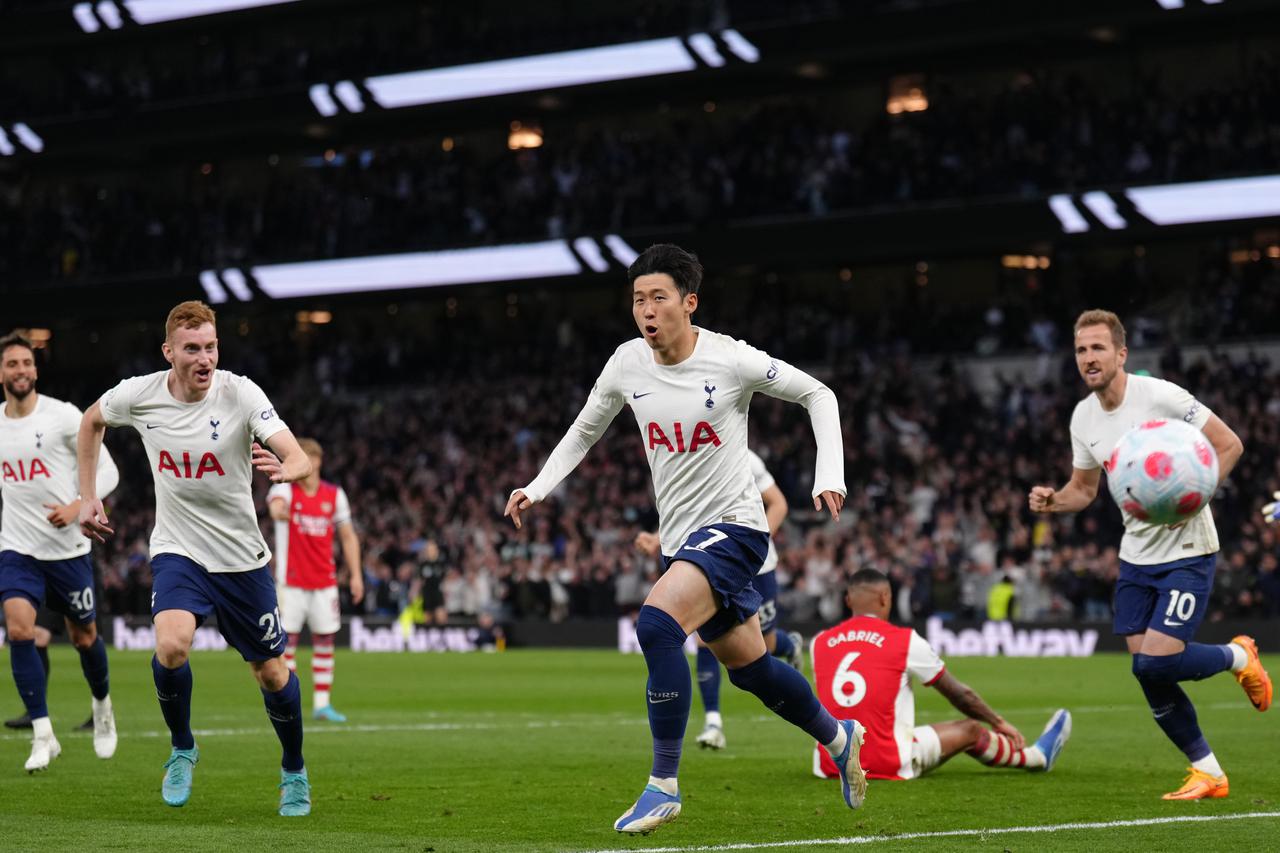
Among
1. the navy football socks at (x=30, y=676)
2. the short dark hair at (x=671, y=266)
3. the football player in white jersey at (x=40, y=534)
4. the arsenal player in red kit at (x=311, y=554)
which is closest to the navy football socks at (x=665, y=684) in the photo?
the short dark hair at (x=671, y=266)

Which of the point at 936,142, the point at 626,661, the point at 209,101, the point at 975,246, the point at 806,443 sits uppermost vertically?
the point at 209,101

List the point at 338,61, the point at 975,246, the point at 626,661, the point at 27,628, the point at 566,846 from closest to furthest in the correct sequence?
the point at 566,846
the point at 27,628
the point at 626,661
the point at 975,246
the point at 338,61

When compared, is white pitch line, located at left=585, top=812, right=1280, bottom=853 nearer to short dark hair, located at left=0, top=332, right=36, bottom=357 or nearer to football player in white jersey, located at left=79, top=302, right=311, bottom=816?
football player in white jersey, located at left=79, top=302, right=311, bottom=816

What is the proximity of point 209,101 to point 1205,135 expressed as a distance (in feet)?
88.0

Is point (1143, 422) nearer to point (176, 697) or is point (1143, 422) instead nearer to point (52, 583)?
point (176, 697)

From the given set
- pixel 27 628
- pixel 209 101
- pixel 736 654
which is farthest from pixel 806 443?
pixel 736 654

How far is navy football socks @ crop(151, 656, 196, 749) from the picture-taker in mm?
9844

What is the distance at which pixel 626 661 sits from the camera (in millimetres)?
30672

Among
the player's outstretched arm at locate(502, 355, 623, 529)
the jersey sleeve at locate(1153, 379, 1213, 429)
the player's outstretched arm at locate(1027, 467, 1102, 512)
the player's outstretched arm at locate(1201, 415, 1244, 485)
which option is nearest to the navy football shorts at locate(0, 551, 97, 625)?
the player's outstretched arm at locate(502, 355, 623, 529)

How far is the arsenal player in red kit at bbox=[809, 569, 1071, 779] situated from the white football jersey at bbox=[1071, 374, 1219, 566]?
1374 mm

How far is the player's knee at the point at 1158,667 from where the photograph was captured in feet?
33.9

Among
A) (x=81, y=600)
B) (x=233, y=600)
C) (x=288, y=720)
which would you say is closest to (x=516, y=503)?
(x=233, y=600)

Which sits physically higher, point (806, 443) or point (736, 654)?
point (806, 443)

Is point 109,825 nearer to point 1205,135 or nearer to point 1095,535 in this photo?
point 1095,535
